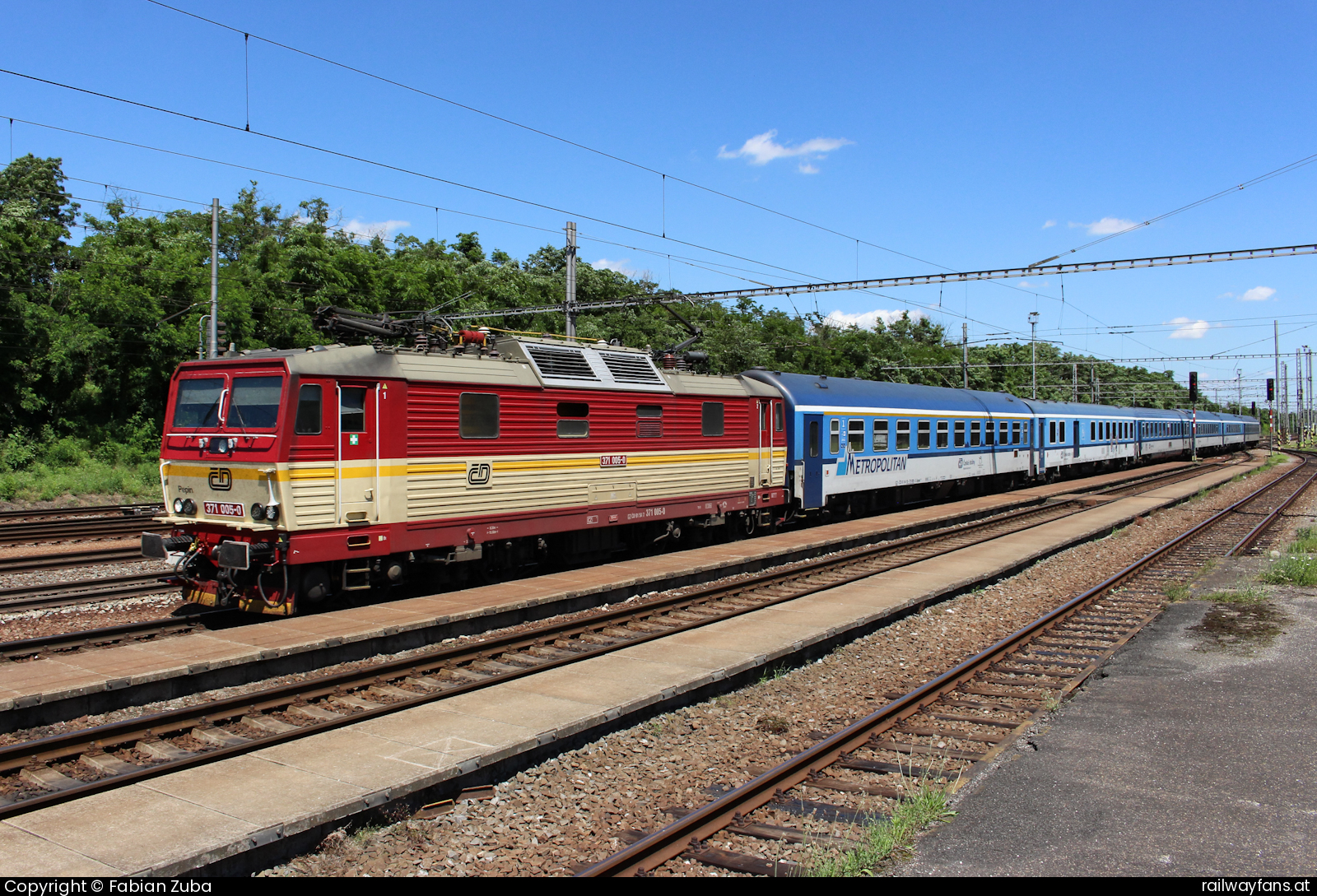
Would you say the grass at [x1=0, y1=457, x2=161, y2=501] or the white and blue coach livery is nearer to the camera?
the white and blue coach livery

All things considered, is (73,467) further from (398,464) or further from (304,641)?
(304,641)

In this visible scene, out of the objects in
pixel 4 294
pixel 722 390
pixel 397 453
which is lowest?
pixel 397 453

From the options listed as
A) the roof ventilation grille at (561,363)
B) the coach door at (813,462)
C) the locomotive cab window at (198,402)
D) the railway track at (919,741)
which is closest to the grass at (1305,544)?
the railway track at (919,741)

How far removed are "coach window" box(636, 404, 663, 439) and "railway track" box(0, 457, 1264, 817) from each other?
317 cm

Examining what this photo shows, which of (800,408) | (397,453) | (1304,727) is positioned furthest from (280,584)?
(800,408)

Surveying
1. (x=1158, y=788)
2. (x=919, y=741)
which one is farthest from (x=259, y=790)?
(x=1158, y=788)

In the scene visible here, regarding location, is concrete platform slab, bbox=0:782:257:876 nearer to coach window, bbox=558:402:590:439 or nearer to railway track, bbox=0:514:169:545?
coach window, bbox=558:402:590:439

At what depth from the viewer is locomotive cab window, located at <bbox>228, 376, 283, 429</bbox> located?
35.2ft

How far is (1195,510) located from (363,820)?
28.2m

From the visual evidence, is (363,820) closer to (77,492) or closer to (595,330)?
(77,492)

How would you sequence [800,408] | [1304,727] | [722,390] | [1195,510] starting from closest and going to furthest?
[1304,727] → [722,390] → [800,408] → [1195,510]

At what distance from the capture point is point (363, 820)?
5.67m

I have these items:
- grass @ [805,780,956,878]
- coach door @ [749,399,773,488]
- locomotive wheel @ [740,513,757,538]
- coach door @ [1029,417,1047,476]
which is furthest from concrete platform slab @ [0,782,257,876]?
coach door @ [1029,417,1047,476]

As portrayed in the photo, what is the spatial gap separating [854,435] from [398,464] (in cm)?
1465
